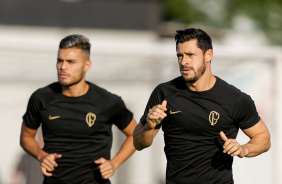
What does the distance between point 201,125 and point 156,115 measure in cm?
66

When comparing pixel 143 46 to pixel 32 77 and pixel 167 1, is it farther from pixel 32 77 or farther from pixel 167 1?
pixel 167 1

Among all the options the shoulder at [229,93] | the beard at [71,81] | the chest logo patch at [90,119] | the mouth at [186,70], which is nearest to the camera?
the mouth at [186,70]

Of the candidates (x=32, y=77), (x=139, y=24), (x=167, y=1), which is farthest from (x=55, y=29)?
(x=167, y=1)

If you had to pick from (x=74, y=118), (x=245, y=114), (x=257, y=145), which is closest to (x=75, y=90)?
(x=74, y=118)

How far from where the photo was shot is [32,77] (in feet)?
29.0

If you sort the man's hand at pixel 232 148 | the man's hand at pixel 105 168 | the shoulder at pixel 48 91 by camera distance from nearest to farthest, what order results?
the man's hand at pixel 232 148
the man's hand at pixel 105 168
the shoulder at pixel 48 91

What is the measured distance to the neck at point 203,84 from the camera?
18.3 ft

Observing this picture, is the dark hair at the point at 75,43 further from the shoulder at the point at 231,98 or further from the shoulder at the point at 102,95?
the shoulder at the point at 231,98

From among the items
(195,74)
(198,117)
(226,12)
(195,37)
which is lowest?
(198,117)

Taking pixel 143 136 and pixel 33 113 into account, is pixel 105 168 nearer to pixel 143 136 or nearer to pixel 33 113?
pixel 143 136

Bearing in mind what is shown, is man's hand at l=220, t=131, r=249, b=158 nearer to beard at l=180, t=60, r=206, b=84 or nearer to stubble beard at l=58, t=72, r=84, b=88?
beard at l=180, t=60, r=206, b=84

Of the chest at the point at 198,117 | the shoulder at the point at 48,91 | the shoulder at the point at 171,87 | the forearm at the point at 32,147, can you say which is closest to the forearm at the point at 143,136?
the chest at the point at 198,117

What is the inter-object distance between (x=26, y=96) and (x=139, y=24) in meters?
4.45

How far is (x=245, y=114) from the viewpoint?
5508 millimetres
